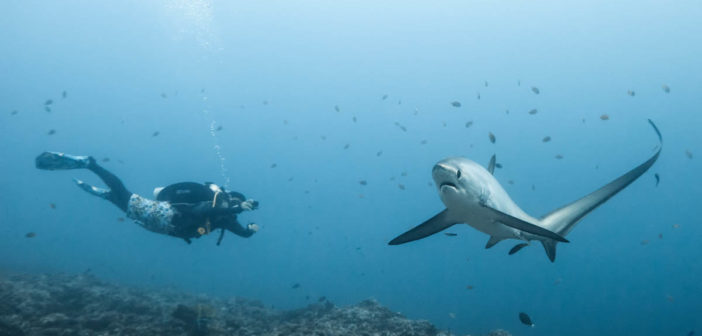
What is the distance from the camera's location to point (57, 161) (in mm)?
10742

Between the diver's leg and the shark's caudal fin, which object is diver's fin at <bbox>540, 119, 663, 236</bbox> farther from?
the diver's leg

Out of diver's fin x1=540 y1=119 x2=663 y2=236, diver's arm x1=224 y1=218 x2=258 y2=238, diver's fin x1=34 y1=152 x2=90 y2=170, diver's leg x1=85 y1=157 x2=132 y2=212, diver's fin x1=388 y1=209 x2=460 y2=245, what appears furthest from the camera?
diver's fin x1=34 y1=152 x2=90 y2=170

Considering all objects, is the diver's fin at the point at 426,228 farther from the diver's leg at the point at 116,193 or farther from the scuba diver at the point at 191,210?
the diver's leg at the point at 116,193

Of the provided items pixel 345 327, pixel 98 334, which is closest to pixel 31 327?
pixel 98 334

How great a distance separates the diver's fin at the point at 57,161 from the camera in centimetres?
1069

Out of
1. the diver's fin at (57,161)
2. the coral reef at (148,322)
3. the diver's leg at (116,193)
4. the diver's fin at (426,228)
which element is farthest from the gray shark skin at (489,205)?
the diver's fin at (57,161)

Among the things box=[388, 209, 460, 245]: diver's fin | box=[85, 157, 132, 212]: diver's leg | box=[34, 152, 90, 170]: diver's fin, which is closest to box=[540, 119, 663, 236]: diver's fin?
box=[388, 209, 460, 245]: diver's fin

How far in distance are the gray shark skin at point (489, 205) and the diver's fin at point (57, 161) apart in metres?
11.9

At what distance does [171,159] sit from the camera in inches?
5108

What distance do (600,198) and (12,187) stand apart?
186725mm

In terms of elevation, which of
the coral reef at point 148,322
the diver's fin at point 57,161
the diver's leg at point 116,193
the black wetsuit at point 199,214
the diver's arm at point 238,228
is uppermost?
the diver's fin at point 57,161

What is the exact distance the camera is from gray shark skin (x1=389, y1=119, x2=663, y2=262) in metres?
3.14

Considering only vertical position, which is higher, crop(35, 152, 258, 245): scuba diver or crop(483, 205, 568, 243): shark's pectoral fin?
crop(35, 152, 258, 245): scuba diver

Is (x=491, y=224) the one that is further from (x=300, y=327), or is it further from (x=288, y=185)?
(x=288, y=185)
